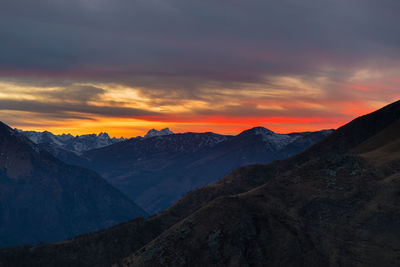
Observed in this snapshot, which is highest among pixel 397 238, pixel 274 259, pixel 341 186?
pixel 341 186

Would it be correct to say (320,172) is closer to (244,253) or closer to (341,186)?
(341,186)

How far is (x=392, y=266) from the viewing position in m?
86.1

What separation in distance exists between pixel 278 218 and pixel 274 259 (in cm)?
1705

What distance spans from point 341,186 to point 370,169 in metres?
14.4

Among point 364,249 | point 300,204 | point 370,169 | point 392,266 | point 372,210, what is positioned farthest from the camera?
point 370,169

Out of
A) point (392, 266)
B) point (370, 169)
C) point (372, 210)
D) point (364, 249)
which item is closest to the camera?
point (392, 266)

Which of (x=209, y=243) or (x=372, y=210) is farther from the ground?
(x=372, y=210)

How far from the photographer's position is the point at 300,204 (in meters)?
122

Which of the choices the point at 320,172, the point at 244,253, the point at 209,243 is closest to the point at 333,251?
the point at 244,253

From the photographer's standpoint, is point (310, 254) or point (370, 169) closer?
point (310, 254)

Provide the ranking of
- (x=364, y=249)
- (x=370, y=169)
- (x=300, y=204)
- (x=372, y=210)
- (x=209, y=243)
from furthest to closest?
1. (x=370, y=169)
2. (x=300, y=204)
3. (x=372, y=210)
4. (x=209, y=243)
5. (x=364, y=249)

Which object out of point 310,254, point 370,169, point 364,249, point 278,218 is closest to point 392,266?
point 364,249

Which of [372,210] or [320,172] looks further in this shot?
[320,172]

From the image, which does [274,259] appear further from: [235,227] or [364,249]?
[364,249]
